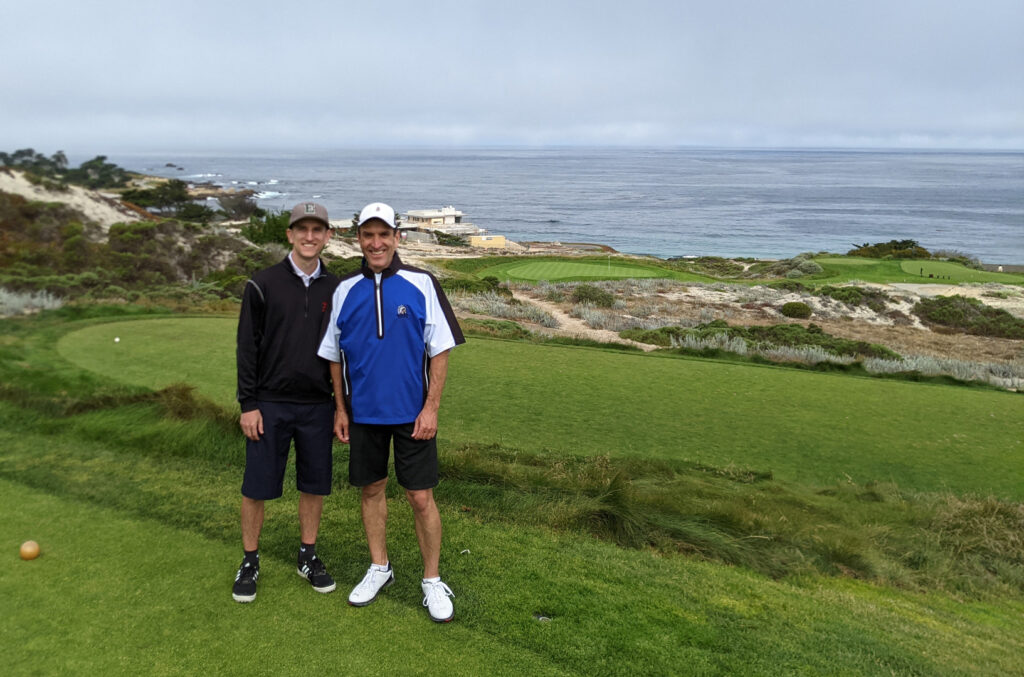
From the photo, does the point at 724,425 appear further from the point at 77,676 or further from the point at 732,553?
the point at 77,676

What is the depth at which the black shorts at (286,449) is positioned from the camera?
3371 mm

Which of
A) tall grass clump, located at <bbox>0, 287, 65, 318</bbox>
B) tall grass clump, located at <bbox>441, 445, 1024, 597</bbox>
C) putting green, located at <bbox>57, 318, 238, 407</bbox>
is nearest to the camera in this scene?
tall grass clump, located at <bbox>441, 445, 1024, 597</bbox>

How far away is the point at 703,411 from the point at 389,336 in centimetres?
421

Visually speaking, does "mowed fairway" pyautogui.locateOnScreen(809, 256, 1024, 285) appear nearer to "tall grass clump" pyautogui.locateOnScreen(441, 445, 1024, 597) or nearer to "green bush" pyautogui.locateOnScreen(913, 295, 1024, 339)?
"green bush" pyautogui.locateOnScreen(913, 295, 1024, 339)

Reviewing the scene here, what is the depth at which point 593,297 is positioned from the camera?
80.6 ft

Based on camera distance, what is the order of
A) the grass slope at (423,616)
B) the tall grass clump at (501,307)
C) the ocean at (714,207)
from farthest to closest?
the ocean at (714,207)
the tall grass clump at (501,307)
the grass slope at (423,616)

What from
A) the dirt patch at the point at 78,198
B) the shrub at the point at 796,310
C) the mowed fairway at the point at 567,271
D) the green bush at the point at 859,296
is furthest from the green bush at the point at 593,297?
the dirt patch at the point at 78,198

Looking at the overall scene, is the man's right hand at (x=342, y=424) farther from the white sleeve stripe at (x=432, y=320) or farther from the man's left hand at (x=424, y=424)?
the white sleeve stripe at (x=432, y=320)

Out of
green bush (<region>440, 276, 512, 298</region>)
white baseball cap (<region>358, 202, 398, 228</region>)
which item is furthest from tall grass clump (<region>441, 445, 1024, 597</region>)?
green bush (<region>440, 276, 512, 298</region>)

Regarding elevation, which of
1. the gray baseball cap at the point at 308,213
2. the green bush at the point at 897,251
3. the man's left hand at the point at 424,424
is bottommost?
the green bush at the point at 897,251

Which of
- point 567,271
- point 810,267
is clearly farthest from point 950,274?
point 567,271

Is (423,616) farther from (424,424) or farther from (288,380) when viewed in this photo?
(288,380)

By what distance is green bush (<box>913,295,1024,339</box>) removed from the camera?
73.9ft

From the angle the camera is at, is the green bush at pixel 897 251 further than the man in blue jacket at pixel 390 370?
Yes
